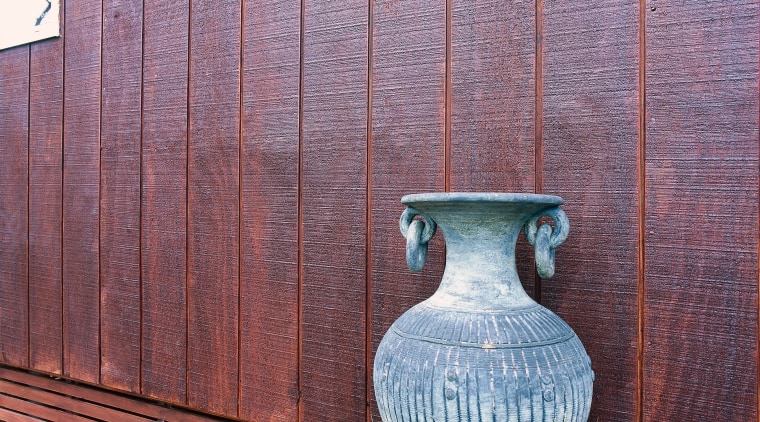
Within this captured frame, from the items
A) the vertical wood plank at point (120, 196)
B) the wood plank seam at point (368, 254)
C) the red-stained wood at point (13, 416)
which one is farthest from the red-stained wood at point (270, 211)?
the red-stained wood at point (13, 416)

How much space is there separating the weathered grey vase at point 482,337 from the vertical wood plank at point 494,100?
0.22 m

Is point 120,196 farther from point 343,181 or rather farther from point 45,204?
point 343,181

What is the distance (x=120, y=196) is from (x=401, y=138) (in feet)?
3.21

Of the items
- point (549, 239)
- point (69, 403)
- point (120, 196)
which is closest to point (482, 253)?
point (549, 239)

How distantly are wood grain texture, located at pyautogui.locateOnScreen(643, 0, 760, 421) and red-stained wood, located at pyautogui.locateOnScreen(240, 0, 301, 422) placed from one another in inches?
33.3

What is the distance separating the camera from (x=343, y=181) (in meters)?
1.40

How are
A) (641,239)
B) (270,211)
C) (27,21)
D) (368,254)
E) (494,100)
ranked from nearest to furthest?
(641,239) → (494,100) → (368,254) → (270,211) → (27,21)

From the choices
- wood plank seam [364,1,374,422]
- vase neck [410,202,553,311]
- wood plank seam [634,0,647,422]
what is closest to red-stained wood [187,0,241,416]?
wood plank seam [364,1,374,422]

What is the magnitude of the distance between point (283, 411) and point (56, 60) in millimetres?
1407

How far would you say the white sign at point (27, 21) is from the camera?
1911 millimetres

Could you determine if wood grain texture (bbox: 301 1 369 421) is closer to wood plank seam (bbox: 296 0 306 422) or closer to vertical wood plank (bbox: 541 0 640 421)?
wood plank seam (bbox: 296 0 306 422)

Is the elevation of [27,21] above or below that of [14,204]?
above

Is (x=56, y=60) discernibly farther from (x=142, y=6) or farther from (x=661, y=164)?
(x=661, y=164)

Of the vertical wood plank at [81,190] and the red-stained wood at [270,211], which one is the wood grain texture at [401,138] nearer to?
the red-stained wood at [270,211]
